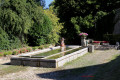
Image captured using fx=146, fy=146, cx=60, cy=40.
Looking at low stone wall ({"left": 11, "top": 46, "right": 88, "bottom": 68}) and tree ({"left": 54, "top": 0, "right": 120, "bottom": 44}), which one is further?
Result: tree ({"left": 54, "top": 0, "right": 120, "bottom": 44})

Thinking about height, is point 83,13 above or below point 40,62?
above

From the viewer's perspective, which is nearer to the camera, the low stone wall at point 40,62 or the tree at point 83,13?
the low stone wall at point 40,62

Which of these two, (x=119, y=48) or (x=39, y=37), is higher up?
(x=39, y=37)

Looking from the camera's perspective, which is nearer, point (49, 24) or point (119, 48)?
point (119, 48)

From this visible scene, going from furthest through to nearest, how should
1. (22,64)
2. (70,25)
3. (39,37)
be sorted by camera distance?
(70,25) → (39,37) → (22,64)

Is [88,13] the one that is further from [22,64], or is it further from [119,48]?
[22,64]

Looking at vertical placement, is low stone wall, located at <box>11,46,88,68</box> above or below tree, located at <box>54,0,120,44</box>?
below

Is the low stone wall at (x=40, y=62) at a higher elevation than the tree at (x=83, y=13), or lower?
lower

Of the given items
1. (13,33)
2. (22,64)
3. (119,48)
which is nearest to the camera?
(22,64)

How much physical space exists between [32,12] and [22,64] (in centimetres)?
934

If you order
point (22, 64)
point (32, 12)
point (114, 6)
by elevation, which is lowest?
point (22, 64)

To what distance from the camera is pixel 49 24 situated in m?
19.2

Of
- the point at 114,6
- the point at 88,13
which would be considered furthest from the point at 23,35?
the point at 114,6

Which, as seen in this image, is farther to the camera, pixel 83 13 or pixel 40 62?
pixel 83 13
